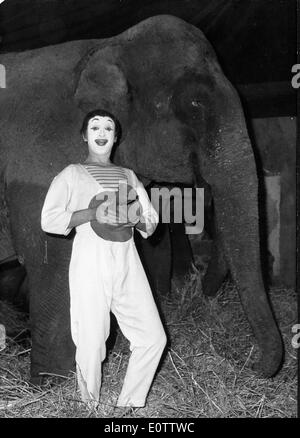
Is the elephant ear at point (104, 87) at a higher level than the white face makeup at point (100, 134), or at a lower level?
higher

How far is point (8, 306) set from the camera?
498cm

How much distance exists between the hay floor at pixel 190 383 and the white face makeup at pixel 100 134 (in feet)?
3.32

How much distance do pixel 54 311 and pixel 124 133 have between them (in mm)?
919

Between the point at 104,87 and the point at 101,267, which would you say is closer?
the point at 101,267

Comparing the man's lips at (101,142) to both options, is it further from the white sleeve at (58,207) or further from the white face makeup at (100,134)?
the white sleeve at (58,207)

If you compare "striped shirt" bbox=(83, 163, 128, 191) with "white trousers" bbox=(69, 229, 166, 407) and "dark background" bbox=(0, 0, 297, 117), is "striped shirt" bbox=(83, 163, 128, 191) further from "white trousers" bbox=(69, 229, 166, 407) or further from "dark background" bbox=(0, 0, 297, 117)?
"dark background" bbox=(0, 0, 297, 117)

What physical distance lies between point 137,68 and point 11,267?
235 centimetres

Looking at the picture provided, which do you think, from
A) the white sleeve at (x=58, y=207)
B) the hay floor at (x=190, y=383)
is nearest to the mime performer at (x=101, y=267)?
the white sleeve at (x=58, y=207)

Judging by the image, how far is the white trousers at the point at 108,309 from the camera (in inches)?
105

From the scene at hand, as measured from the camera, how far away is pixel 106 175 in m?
2.77

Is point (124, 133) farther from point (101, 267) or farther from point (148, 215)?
point (101, 267)

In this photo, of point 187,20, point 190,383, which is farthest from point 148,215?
point 187,20

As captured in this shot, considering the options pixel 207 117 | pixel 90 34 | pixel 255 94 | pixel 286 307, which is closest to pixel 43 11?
pixel 90 34

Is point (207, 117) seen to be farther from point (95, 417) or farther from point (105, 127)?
point (95, 417)
